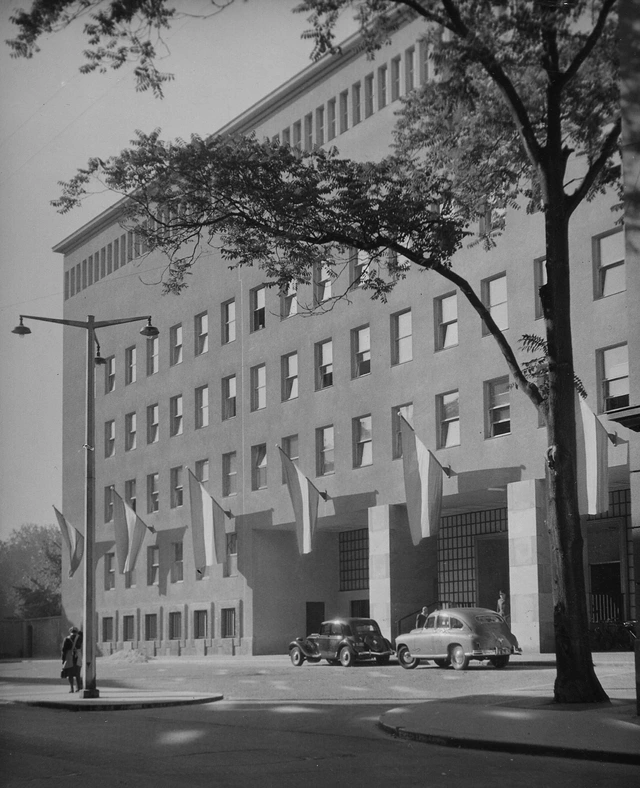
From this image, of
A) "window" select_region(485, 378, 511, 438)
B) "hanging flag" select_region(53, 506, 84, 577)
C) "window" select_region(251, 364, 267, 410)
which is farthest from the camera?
"hanging flag" select_region(53, 506, 84, 577)

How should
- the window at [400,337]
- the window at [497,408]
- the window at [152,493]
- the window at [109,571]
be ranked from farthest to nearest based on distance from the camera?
the window at [109,571], the window at [152,493], the window at [400,337], the window at [497,408]

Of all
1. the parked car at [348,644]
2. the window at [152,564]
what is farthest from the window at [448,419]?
the window at [152,564]

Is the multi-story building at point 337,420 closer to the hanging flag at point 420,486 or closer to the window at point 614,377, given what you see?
the window at point 614,377

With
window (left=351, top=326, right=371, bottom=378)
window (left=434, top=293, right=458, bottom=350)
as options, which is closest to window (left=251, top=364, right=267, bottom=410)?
window (left=351, top=326, right=371, bottom=378)

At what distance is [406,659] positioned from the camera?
106 ft

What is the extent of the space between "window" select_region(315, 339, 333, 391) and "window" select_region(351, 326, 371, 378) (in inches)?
61.0

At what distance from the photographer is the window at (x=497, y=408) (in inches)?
1496

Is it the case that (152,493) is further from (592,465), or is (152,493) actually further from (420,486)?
(592,465)

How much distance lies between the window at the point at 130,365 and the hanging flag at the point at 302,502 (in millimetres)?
19842

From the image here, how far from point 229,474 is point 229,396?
144 inches

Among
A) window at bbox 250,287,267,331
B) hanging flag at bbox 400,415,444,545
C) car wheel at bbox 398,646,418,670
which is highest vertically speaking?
window at bbox 250,287,267,331

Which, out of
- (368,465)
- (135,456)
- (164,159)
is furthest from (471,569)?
(164,159)

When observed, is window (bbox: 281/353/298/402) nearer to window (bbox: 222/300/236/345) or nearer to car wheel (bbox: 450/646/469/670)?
window (bbox: 222/300/236/345)

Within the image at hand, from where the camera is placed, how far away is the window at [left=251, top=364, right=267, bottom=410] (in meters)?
50.6
